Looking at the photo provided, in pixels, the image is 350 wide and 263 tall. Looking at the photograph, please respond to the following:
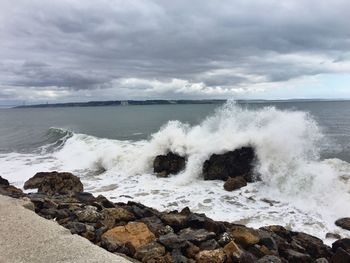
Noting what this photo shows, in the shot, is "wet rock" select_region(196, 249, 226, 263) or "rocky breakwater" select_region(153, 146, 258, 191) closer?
"wet rock" select_region(196, 249, 226, 263)

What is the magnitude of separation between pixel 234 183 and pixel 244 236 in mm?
5845

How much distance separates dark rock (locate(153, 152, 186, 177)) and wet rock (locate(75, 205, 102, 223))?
25.9 feet

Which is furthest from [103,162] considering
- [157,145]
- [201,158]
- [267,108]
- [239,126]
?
[267,108]

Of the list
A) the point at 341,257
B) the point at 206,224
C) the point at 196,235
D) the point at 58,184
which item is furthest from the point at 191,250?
the point at 58,184

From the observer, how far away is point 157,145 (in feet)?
58.7

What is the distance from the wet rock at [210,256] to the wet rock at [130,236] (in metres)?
0.97

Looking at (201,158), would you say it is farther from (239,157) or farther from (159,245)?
(159,245)

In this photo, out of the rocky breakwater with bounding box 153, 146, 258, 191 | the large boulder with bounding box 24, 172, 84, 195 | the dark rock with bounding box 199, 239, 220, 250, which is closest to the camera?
the dark rock with bounding box 199, 239, 220, 250

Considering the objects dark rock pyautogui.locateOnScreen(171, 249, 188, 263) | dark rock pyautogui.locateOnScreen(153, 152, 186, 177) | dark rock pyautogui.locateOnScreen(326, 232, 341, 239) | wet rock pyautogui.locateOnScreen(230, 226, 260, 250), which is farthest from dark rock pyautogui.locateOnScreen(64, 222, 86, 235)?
dark rock pyautogui.locateOnScreen(153, 152, 186, 177)

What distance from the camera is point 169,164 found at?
52.5 feet

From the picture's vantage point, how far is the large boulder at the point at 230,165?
1438 centimetres

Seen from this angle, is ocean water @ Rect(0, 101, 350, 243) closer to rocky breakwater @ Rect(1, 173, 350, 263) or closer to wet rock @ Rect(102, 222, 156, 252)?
rocky breakwater @ Rect(1, 173, 350, 263)

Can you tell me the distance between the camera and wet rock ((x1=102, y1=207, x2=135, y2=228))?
7.46 metres

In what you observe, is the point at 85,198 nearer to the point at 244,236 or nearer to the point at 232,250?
the point at 244,236
